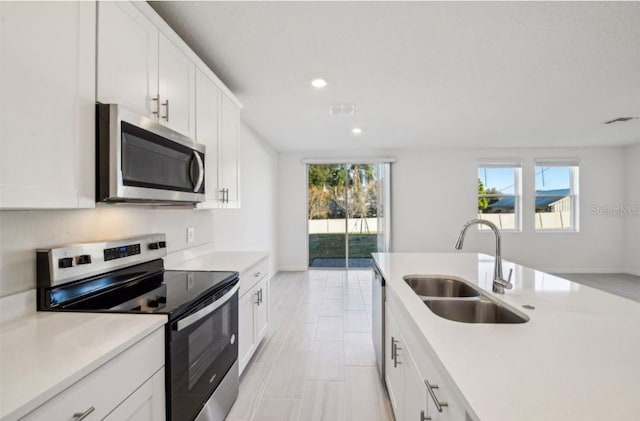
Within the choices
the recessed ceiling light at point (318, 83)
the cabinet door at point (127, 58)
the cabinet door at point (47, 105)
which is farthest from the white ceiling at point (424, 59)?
the cabinet door at point (47, 105)

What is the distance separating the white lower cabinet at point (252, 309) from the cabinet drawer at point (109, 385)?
1012mm

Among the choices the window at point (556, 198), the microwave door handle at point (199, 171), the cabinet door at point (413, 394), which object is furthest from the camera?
the window at point (556, 198)

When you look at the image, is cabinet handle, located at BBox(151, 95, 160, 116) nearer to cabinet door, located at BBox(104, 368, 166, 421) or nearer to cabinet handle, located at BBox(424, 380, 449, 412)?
cabinet door, located at BBox(104, 368, 166, 421)

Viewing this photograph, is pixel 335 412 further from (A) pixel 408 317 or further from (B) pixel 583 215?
(B) pixel 583 215

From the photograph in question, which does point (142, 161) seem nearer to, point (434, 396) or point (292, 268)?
point (434, 396)

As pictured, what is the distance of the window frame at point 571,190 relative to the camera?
5949mm

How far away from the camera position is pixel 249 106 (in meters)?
3.47

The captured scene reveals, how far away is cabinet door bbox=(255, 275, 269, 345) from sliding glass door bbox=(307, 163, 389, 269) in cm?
349

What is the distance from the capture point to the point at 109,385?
3.00ft

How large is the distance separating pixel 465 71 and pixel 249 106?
7.26 feet

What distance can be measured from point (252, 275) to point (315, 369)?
0.89 m

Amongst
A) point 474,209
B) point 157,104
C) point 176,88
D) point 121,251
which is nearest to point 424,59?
point 176,88

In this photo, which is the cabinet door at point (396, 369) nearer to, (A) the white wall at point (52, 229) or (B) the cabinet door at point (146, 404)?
(B) the cabinet door at point (146, 404)

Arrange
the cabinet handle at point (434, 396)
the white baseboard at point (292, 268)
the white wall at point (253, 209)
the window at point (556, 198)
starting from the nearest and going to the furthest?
the cabinet handle at point (434, 396) < the white wall at point (253, 209) < the window at point (556, 198) < the white baseboard at point (292, 268)
